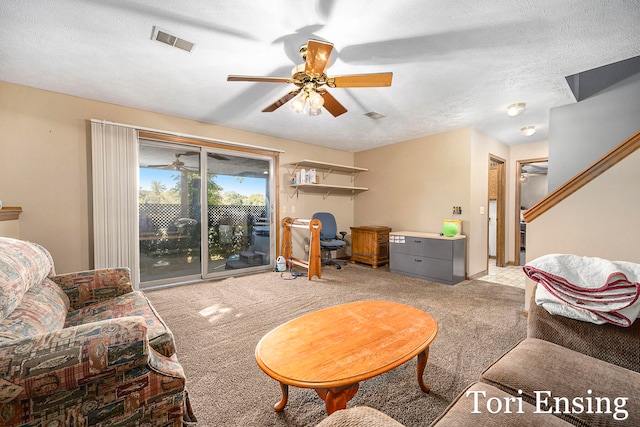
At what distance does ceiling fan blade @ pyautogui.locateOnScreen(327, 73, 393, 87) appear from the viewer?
2024mm

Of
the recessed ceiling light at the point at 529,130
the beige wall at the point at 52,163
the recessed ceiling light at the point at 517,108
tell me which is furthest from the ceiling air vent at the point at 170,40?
the recessed ceiling light at the point at 529,130

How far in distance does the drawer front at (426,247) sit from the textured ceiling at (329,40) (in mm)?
1936

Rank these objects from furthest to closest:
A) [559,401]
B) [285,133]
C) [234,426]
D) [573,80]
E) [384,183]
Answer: [384,183], [285,133], [573,80], [234,426], [559,401]

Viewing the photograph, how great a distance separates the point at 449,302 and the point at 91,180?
15.1ft

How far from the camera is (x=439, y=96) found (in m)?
3.03

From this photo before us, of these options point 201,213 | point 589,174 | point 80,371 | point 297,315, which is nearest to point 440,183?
point 589,174

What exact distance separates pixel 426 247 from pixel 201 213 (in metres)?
3.61

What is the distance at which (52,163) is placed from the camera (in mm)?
2982

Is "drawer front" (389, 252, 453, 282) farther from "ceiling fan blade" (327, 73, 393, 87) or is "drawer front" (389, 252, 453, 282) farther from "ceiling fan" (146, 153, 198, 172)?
"ceiling fan" (146, 153, 198, 172)

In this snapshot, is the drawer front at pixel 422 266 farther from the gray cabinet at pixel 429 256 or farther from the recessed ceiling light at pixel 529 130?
the recessed ceiling light at pixel 529 130

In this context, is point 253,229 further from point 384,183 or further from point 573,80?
point 573,80

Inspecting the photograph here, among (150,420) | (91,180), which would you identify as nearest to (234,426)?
(150,420)

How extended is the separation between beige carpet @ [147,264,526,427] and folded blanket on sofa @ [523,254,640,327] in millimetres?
778

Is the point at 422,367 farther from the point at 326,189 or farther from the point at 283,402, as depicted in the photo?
the point at 326,189
